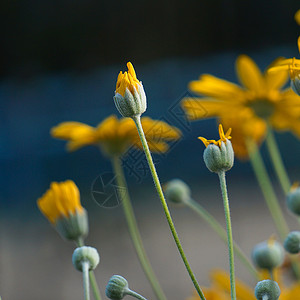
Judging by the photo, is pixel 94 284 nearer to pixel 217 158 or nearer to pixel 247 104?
pixel 217 158

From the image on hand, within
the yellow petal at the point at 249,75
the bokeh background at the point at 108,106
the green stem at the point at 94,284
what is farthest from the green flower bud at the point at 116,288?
the bokeh background at the point at 108,106

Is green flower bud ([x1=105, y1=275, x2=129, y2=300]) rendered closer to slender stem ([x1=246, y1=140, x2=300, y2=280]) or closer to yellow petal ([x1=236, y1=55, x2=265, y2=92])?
slender stem ([x1=246, y1=140, x2=300, y2=280])

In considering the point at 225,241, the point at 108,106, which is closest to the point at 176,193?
the point at 225,241

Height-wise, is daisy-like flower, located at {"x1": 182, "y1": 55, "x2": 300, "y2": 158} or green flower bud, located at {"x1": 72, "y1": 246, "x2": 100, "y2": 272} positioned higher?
daisy-like flower, located at {"x1": 182, "y1": 55, "x2": 300, "y2": 158}

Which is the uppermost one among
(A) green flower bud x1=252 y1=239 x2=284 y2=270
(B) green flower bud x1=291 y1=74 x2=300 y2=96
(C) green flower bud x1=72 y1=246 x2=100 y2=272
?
(B) green flower bud x1=291 y1=74 x2=300 y2=96

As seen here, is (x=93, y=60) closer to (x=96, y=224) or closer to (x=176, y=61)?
(x=176, y=61)

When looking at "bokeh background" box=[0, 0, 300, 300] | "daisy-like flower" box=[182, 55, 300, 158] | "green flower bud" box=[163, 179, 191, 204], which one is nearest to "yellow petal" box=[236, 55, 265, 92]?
"daisy-like flower" box=[182, 55, 300, 158]

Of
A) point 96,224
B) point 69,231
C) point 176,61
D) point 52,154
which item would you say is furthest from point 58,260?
point 69,231
